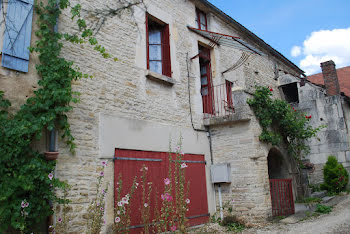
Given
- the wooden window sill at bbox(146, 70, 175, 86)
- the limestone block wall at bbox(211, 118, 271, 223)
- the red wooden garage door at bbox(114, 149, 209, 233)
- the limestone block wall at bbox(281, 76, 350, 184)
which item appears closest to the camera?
the red wooden garage door at bbox(114, 149, 209, 233)

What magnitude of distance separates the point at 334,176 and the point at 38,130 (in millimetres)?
9538

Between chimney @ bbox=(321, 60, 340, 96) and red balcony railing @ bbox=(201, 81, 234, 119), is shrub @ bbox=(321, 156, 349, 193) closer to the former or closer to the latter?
chimney @ bbox=(321, 60, 340, 96)

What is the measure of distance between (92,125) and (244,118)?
3599mm

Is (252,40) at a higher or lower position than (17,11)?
higher

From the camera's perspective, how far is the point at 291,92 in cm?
1285

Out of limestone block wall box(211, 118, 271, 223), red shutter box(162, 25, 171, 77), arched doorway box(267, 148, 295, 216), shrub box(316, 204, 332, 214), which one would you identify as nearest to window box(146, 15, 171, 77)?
red shutter box(162, 25, 171, 77)

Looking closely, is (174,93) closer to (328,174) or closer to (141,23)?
(141,23)

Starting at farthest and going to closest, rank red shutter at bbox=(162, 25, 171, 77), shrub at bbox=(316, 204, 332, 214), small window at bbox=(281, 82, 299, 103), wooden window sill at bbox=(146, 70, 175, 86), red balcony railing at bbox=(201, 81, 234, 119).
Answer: small window at bbox=(281, 82, 299, 103) → red balcony railing at bbox=(201, 81, 234, 119) → shrub at bbox=(316, 204, 332, 214) → red shutter at bbox=(162, 25, 171, 77) → wooden window sill at bbox=(146, 70, 175, 86)

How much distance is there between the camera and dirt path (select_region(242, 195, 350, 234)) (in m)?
5.66

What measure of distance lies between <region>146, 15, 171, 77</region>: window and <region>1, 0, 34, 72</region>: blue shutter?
284cm

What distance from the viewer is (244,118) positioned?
7.04 m

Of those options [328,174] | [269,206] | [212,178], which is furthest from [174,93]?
[328,174]

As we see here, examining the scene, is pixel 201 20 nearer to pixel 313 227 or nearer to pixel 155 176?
pixel 155 176

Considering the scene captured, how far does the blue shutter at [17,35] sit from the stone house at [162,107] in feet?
0.09
